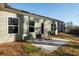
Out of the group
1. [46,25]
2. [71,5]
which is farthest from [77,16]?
[46,25]

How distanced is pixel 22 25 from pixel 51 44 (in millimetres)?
2561

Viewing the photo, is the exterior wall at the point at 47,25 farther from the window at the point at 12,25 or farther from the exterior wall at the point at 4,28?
the exterior wall at the point at 4,28

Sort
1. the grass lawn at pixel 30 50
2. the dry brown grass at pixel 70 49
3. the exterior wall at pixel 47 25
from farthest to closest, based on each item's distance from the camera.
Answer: the exterior wall at pixel 47 25 → the dry brown grass at pixel 70 49 → the grass lawn at pixel 30 50

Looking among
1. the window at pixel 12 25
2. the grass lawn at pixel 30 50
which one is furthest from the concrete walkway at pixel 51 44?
the window at pixel 12 25

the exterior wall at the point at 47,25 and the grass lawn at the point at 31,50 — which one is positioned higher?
the exterior wall at the point at 47,25

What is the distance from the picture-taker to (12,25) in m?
12.9

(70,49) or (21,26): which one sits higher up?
(21,26)

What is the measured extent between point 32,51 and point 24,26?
3.65 metres

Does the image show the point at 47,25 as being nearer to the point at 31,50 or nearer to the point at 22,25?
the point at 22,25

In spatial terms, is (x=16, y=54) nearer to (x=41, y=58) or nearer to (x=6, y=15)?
(x=41, y=58)

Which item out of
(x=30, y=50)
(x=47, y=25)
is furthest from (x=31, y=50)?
(x=47, y=25)

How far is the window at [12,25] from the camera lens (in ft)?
41.6

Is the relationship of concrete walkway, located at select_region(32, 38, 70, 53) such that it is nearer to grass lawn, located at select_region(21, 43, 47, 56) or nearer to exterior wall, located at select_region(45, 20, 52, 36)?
grass lawn, located at select_region(21, 43, 47, 56)

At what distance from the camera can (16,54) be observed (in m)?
9.97
